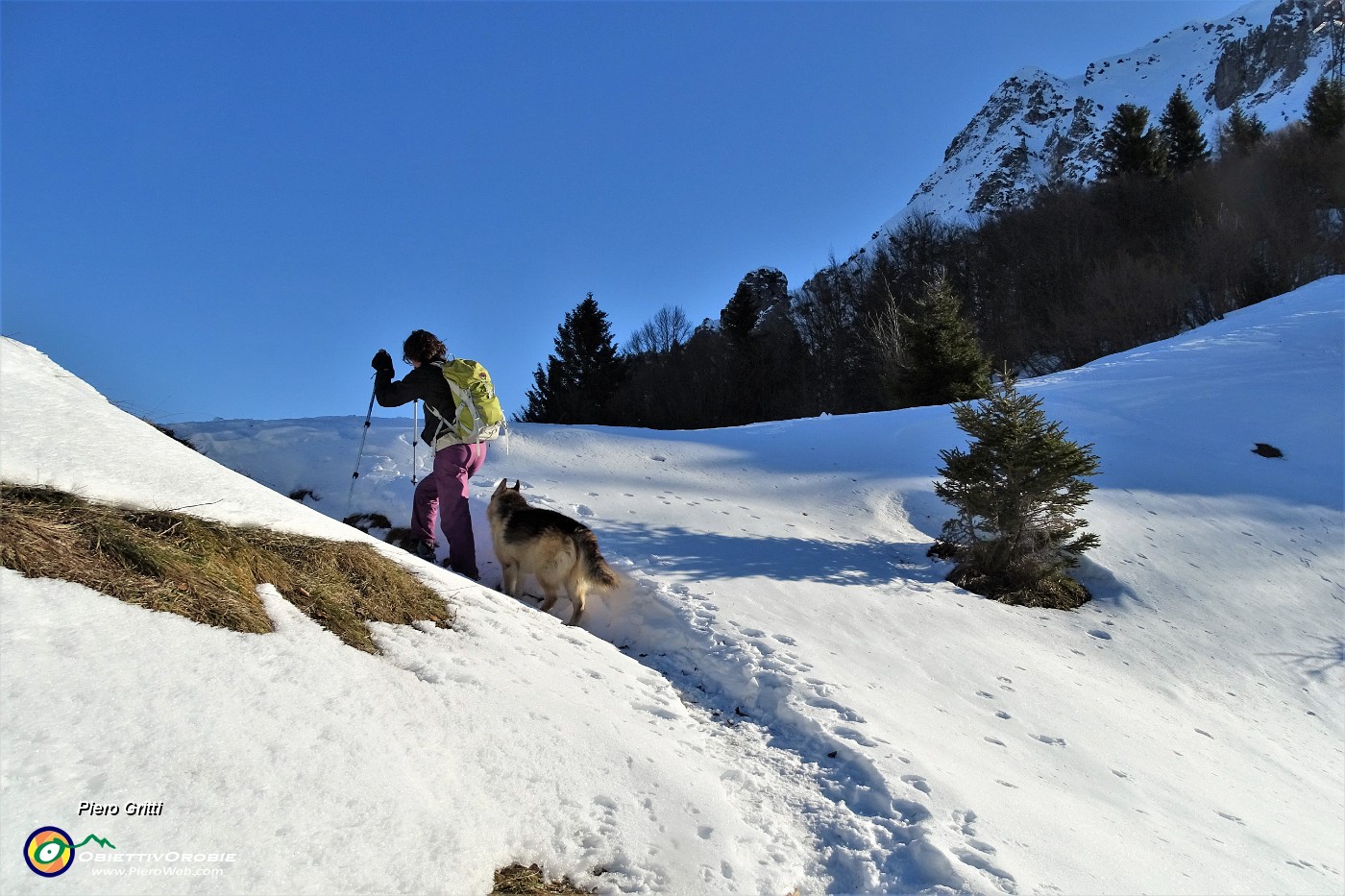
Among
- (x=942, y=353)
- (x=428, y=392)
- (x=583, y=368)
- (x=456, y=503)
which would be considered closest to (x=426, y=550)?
(x=456, y=503)

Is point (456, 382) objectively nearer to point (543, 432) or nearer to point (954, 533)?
point (543, 432)

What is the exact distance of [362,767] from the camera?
2.21 meters

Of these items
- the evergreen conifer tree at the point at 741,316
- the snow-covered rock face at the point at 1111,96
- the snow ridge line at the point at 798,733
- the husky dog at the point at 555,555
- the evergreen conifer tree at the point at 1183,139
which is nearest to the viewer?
the snow ridge line at the point at 798,733

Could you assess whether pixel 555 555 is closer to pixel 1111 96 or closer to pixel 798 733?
pixel 798 733

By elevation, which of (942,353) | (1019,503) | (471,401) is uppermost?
(942,353)

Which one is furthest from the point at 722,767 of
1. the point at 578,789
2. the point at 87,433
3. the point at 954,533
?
the point at 954,533

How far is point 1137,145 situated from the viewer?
3934 centimetres

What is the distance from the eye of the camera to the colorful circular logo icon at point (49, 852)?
1.50m

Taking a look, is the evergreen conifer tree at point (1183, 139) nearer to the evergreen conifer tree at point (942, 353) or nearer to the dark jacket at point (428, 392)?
the evergreen conifer tree at point (942, 353)

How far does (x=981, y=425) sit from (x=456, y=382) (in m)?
5.68

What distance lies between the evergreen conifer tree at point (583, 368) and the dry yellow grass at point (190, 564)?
3291cm

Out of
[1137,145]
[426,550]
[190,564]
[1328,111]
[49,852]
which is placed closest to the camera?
[49,852]

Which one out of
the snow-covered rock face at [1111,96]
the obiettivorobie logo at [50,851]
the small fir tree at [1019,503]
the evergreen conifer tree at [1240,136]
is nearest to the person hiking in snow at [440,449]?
the obiettivorobie logo at [50,851]

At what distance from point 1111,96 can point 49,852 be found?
115766mm
